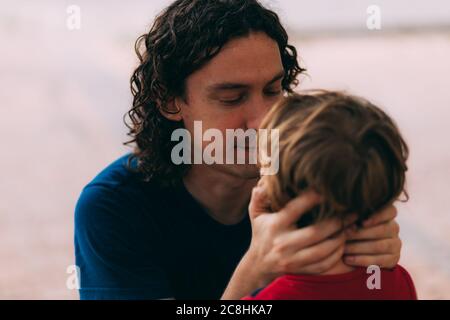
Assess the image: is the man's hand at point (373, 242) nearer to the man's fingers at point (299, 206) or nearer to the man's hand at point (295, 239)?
the man's hand at point (295, 239)

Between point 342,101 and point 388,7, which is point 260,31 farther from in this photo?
point 388,7

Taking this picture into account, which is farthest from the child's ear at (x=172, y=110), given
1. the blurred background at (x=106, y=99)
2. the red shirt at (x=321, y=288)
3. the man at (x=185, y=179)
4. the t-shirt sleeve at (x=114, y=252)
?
the red shirt at (x=321, y=288)

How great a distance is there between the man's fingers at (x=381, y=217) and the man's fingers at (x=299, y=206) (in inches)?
5.7

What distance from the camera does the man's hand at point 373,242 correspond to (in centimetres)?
143

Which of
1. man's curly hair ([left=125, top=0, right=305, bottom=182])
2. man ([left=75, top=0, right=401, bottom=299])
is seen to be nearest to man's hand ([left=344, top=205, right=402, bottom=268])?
man ([left=75, top=0, right=401, bottom=299])

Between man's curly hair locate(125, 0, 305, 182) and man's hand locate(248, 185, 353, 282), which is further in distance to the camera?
man's curly hair locate(125, 0, 305, 182)

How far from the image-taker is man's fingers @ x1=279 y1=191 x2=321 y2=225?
135 cm

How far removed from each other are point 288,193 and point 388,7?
8.75 meters

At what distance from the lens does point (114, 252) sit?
182cm

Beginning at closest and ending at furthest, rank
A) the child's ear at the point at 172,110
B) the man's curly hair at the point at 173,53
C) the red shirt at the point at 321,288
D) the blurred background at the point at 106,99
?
the red shirt at the point at 321,288, the man's curly hair at the point at 173,53, the child's ear at the point at 172,110, the blurred background at the point at 106,99

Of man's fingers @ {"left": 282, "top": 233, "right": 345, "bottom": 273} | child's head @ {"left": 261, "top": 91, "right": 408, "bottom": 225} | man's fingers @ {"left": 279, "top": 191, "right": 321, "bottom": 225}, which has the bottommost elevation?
man's fingers @ {"left": 282, "top": 233, "right": 345, "bottom": 273}

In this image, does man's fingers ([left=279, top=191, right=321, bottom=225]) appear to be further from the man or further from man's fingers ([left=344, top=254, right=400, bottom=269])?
the man

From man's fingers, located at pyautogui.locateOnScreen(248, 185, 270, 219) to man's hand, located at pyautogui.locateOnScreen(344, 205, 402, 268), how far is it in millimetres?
181
